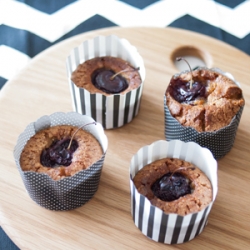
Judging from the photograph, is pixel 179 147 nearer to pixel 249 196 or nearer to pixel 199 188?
pixel 199 188

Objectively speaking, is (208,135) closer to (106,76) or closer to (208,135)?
(208,135)

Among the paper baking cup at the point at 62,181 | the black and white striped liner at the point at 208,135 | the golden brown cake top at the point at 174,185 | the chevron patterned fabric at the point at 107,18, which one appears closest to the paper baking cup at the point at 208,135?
the black and white striped liner at the point at 208,135

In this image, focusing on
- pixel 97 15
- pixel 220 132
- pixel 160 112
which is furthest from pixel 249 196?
pixel 97 15

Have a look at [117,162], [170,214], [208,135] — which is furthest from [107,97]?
[170,214]

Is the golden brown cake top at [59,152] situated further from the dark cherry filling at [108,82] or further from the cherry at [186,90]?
the cherry at [186,90]

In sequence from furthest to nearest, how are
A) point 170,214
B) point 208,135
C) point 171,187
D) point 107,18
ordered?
point 107,18 < point 208,135 < point 171,187 < point 170,214

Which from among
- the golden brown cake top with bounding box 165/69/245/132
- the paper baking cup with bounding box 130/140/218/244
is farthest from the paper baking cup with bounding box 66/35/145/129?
the paper baking cup with bounding box 130/140/218/244
